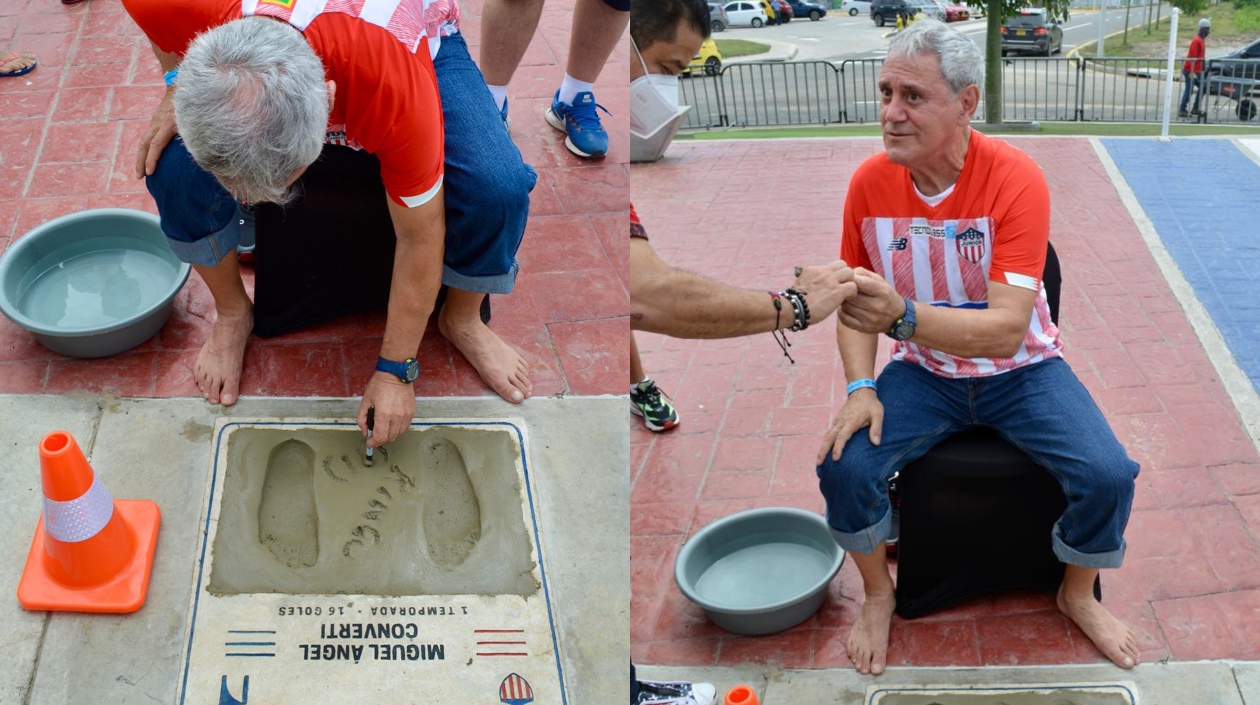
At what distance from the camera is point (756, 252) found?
242 inches

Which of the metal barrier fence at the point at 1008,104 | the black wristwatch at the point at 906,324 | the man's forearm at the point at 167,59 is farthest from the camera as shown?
the metal barrier fence at the point at 1008,104

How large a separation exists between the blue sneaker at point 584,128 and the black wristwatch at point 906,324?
72.6 inches

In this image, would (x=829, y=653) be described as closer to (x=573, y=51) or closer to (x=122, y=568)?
(x=122, y=568)

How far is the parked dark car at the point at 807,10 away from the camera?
3512cm

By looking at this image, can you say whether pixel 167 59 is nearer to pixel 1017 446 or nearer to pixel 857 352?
pixel 857 352

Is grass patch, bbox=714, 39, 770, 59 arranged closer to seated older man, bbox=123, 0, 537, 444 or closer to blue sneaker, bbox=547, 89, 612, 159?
blue sneaker, bbox=547, 89, 612, 159

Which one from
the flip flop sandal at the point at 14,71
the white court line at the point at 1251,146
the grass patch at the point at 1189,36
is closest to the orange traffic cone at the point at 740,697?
the flip flop sandal at the point at 14,71

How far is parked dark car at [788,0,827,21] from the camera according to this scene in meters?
35.1

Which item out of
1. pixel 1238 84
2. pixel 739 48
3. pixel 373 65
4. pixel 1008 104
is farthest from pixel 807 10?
pixel 373 65

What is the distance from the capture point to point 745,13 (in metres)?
33.1

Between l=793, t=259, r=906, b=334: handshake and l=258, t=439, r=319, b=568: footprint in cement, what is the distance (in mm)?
1420

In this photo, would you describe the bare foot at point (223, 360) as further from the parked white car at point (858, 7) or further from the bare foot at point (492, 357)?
the parked white car at point (858, 7)

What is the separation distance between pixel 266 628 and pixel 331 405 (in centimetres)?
72

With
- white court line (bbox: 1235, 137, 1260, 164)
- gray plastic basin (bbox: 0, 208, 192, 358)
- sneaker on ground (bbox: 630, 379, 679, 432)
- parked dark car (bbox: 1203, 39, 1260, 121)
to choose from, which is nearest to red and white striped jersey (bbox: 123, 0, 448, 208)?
gray plastic basin (bbox: 0, 208, 192, 358)
